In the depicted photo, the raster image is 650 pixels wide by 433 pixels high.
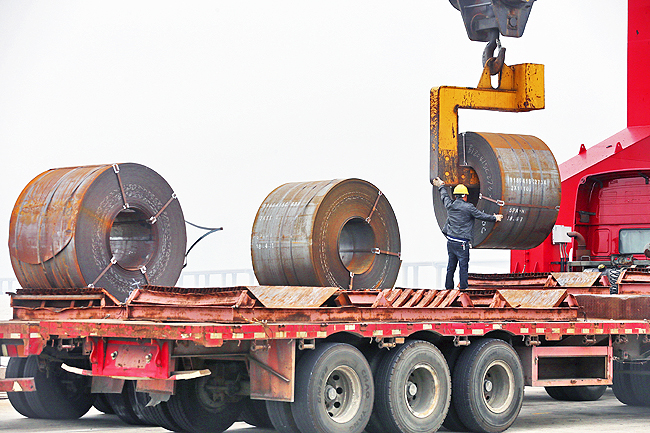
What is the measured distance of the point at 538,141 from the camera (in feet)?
36.2

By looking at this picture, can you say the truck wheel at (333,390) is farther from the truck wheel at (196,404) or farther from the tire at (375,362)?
the truck wheel at (196,404)

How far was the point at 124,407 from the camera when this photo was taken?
30.6 ft

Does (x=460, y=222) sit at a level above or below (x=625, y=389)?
above

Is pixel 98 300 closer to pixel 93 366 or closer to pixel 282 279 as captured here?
pixel 93 366

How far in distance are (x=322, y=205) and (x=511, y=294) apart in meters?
2.47

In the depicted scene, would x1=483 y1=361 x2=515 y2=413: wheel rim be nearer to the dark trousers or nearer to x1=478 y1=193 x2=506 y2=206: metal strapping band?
the dark trousers

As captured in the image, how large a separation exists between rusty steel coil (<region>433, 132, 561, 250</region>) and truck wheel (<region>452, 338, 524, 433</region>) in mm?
2032

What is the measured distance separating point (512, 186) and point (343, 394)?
375cm

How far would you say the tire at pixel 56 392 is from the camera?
9320 mm

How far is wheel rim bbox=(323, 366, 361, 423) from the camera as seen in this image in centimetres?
761

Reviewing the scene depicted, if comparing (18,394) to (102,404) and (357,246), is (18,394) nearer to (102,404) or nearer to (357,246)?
(102,404)

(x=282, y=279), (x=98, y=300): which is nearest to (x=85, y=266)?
(x=98, y=300)

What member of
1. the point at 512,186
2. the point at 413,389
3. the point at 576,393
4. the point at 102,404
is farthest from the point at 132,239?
the point at 576,393

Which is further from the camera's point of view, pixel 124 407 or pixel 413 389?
pixel 124 407
